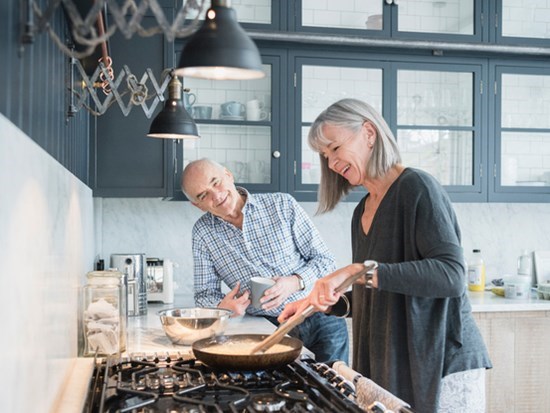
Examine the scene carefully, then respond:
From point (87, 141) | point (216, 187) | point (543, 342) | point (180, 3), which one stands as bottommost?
point (543, 342)

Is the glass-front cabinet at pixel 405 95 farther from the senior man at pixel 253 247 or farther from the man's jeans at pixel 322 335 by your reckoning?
the man's jeans at pixel 322 335

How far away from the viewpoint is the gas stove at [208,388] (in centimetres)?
154

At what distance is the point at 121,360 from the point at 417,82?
2562 millimetres

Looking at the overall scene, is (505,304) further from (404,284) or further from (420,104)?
(404,284)

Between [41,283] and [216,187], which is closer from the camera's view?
[41,283]

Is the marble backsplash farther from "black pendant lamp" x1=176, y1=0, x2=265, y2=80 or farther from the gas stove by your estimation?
"black pendant lamp" x1=176, y1=0, x2=265, y2=80

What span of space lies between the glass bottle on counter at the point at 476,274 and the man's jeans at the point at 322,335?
1548mm

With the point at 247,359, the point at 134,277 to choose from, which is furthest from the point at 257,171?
the point at 247,359

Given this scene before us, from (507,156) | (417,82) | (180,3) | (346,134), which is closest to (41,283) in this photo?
(346,134)

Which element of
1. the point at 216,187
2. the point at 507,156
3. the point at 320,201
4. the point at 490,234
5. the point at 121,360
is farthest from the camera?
the point at 490,234

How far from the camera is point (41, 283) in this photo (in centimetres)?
133

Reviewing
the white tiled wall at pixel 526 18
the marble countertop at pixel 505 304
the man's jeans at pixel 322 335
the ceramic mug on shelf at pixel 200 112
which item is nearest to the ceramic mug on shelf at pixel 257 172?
the ceramic mug on shelf at pixel 200 112

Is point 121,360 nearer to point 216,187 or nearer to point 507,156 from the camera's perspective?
point 216,187

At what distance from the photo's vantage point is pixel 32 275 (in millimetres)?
1209
